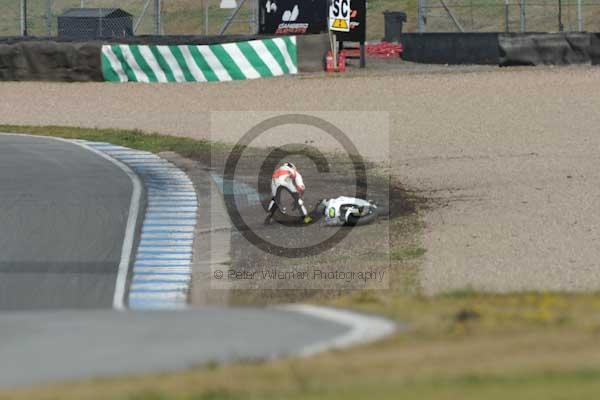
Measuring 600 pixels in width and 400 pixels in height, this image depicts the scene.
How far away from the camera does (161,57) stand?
101ft

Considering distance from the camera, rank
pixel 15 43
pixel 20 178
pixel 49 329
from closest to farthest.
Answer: pixel 49 329 → pixel 20 178 → pixel 15 43

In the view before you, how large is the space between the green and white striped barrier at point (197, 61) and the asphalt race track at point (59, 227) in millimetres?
9738

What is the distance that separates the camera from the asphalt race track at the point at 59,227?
11.4m

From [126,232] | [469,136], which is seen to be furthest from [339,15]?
[126,232]

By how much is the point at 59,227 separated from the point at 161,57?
55.7 feet

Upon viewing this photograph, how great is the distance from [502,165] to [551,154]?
1.33 m

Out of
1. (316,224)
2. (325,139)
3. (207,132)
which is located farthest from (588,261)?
(207,132)

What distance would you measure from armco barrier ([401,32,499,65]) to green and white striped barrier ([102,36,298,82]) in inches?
181

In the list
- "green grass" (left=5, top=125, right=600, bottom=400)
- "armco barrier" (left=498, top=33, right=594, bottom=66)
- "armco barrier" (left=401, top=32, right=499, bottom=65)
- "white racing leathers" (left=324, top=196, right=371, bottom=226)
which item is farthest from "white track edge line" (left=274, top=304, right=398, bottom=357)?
"armco barrier" (left=401, top=32, right=499, bottom=65)

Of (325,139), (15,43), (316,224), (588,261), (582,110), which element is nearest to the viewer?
(588,261)

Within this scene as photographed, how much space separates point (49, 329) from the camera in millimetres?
6996

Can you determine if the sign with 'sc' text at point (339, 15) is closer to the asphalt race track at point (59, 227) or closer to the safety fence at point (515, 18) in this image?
the safety fence at point (515, 18)

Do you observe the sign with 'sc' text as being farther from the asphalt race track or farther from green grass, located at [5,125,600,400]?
green grass, located at [5,125,600,400]

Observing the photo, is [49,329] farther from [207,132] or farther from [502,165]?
[207,132]
